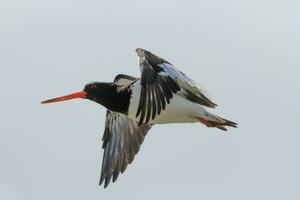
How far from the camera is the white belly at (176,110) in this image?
26.0m

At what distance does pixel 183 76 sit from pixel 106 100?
7.09 feet

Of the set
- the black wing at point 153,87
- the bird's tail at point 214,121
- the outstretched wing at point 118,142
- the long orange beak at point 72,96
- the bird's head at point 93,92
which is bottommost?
the outstretched wing at point 118,142

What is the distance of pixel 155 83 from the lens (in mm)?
24062

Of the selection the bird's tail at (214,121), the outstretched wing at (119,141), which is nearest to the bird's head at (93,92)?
the outstretched wing at (119,141)

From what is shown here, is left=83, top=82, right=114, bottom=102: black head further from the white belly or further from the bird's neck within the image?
the white belly

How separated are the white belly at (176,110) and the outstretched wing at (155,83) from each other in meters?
0.48

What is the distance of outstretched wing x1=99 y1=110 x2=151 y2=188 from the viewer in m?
27.9

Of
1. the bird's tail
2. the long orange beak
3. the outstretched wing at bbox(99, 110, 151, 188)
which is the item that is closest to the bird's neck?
the long orange beak

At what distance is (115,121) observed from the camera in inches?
1133

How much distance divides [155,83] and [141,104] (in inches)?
24.9

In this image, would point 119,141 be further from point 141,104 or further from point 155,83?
point 141,104

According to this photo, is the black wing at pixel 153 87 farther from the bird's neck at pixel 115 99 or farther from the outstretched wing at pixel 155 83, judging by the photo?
the bird's neck at pixel 115 99

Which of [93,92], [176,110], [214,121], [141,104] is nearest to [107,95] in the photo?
[93,92]

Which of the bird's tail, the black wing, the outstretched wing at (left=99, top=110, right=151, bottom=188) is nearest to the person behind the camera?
the black wing
